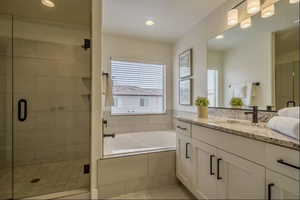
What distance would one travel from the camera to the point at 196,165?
1.59 metres

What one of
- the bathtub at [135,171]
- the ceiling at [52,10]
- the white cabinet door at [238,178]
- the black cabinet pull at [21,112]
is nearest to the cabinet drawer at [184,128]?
the bathtub at [135,171]

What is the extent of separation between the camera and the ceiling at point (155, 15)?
205cm

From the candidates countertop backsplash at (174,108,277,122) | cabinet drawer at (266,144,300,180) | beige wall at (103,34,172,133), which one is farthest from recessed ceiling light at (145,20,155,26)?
cabinet drawer at (266,144,300,180)

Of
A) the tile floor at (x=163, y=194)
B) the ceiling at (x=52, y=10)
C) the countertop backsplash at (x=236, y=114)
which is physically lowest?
the tile floor at (x=163, y=194)

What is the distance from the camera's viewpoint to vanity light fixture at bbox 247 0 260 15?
1629mm

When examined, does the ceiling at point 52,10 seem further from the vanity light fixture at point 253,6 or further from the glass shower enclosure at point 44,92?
the vanity light fixture at point 253,6

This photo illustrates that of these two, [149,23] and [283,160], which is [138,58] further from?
[283,160]

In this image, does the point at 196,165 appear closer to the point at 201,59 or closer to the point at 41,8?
the point at 201,59

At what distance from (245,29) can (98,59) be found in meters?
1.70

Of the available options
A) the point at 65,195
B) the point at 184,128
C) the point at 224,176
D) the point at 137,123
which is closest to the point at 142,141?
the point at 137,123

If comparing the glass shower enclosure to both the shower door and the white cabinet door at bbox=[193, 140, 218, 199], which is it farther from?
the white cabinet door at bbox=[193, 140, 218, 199]

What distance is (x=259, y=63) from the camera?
1.67 meters

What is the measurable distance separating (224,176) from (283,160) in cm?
51

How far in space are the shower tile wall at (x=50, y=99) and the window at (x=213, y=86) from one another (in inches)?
68.2
